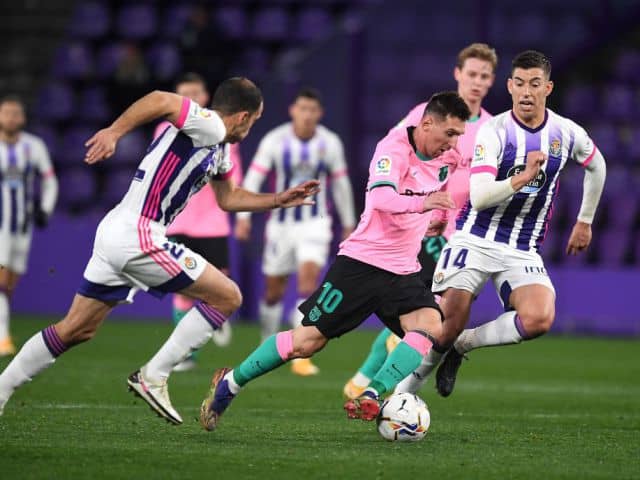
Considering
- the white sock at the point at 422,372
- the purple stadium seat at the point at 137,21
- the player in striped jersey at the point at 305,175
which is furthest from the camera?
the purple stadium seat at the point at 137,21

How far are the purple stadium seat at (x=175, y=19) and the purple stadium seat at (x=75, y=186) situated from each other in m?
2.98

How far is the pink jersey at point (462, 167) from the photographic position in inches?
322

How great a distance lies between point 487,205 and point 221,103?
5.32 feet

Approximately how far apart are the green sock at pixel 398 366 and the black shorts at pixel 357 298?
27 centimetres

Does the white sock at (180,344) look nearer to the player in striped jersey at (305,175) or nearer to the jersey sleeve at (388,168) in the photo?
the jersey sleeve at (388,168)

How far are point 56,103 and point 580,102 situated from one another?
781cm

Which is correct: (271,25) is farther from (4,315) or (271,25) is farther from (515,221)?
(515,221)

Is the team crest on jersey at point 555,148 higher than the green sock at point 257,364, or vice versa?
the team crest on jersey at point 555,148

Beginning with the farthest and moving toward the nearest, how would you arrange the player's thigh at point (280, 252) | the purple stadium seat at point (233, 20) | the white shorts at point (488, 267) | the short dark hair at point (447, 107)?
the purple stadium seat at point (233, 20), the player's thigh at point (280, 252), the white shorts at point (488, 267), the short dark hair at point (447, 107)

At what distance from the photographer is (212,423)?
6609mm

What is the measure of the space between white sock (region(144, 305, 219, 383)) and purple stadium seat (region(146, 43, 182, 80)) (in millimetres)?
11655

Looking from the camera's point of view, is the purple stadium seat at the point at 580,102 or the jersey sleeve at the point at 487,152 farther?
the purple stadium seat at the point at 580,102

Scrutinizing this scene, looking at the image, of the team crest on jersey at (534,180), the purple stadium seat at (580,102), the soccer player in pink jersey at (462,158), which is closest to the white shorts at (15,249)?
the soccer player in pink jersey at (462,158)

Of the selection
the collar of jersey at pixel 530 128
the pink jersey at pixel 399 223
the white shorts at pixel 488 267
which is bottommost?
the white shorts at pixel 488 267
